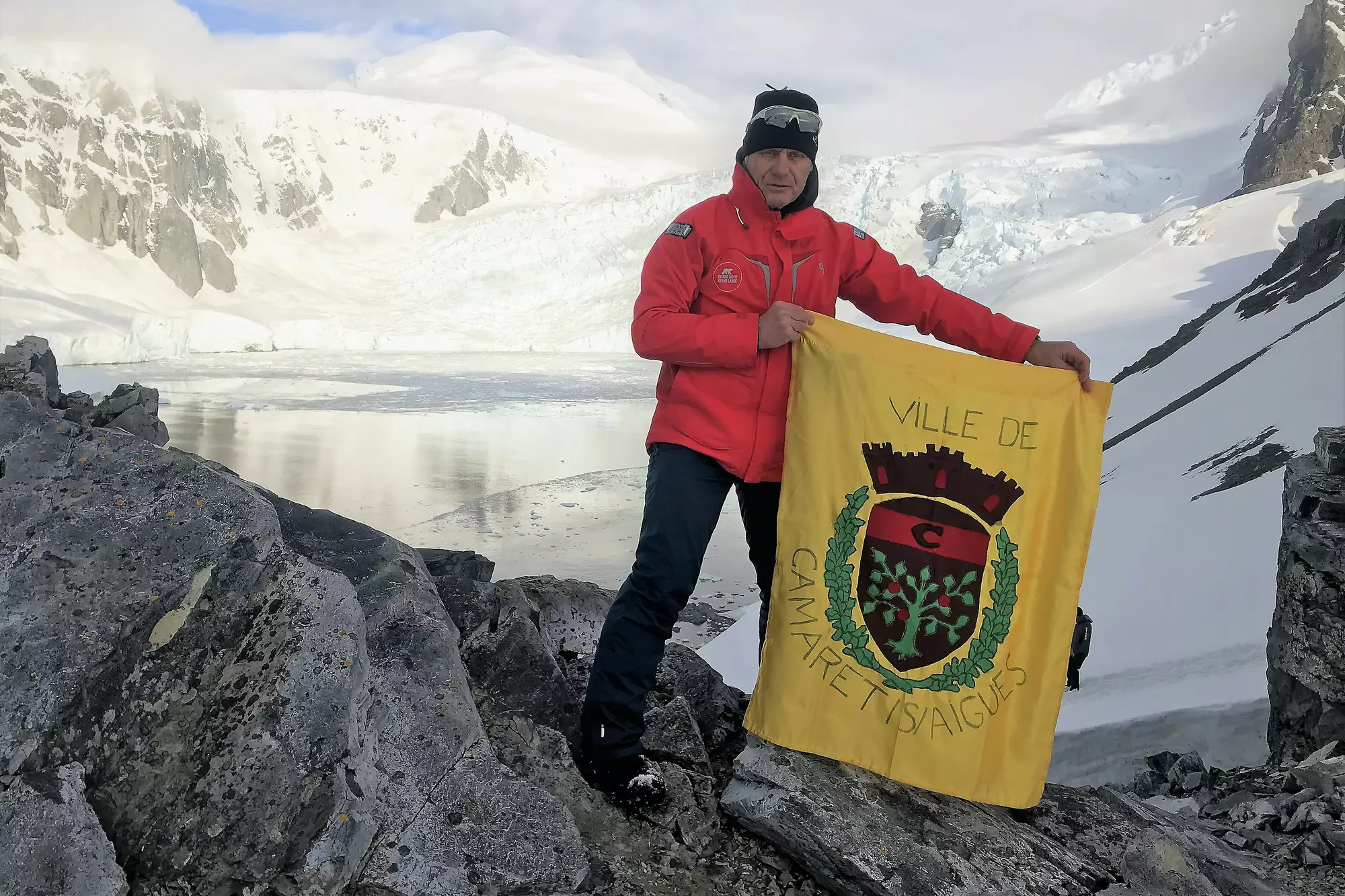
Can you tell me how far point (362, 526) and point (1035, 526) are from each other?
5.61ft

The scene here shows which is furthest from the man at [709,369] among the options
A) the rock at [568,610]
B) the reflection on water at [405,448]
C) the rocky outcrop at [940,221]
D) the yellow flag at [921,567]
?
the rocky outcrop at [940,221]

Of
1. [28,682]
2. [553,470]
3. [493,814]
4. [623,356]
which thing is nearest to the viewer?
[28,682]

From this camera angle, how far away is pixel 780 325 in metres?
1.82

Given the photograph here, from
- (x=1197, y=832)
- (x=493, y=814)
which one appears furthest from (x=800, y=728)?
(x=1197, y=832)

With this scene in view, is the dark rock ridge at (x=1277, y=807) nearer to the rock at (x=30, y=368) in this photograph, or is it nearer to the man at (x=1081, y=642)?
the man at (x=1081, y=642)

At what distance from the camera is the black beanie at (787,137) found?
1.90 metres

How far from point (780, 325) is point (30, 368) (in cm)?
515

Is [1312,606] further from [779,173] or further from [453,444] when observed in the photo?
[453,444]

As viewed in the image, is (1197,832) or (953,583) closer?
(953,583)

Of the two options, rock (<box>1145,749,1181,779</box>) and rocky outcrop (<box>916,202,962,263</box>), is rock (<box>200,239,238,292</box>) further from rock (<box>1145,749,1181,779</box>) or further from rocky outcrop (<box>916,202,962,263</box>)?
rock (<box>1145,749,1181,779</box>)

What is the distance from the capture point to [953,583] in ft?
6.45

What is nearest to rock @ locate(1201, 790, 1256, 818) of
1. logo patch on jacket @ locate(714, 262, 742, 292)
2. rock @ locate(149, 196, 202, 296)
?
logo patch on jacket @ locate(714, 262, 742, 292)

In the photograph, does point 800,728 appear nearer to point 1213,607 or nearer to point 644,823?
point 644,823

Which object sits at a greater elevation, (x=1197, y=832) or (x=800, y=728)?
(x=800, y=728)
